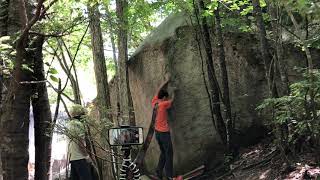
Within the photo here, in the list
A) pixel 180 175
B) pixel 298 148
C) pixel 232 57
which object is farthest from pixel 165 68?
pixel 298 148

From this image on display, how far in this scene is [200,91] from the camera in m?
8.41

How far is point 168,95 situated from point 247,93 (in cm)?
164

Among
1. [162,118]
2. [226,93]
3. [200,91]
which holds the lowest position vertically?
[162,118]

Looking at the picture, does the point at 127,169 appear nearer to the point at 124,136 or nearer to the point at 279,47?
the point at 124,136

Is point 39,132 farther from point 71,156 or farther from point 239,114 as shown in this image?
point 239,114

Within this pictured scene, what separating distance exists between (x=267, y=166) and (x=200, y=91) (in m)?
2.46

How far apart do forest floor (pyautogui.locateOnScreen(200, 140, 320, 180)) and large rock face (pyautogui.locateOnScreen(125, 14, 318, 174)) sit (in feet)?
1.86

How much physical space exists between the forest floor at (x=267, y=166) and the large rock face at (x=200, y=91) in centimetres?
57

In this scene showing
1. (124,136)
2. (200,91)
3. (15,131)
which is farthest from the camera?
(200,91)

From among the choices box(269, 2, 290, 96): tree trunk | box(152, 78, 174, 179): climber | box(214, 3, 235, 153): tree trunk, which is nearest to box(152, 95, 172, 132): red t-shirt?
box(152, 78, 174, 179): climber

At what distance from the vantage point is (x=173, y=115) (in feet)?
27.6

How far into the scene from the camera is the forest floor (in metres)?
5.34

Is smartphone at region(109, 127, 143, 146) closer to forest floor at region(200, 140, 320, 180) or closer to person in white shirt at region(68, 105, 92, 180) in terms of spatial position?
person in white shirt at region(68, 105, 92, 180)

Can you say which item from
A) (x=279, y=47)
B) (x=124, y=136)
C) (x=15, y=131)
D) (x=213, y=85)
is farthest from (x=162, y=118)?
(x=15, y=131)
